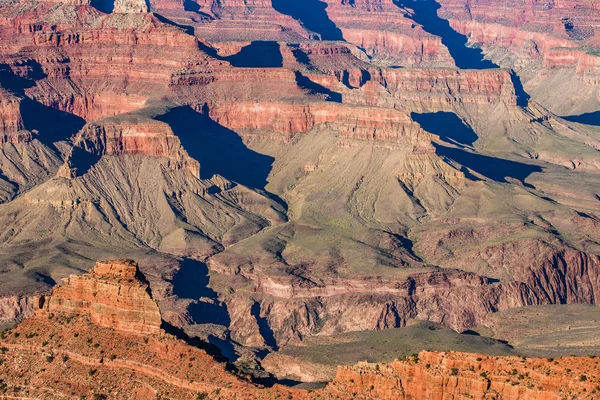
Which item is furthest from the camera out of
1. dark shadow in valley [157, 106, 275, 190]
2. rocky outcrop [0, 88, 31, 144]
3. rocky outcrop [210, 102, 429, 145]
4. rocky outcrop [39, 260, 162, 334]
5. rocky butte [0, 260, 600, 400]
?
rocky outcrop [0, 88, 31, 144]

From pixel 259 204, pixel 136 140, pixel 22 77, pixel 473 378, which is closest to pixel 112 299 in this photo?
pixel 473 378

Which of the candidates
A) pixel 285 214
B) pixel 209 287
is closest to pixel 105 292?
pixel 209 287

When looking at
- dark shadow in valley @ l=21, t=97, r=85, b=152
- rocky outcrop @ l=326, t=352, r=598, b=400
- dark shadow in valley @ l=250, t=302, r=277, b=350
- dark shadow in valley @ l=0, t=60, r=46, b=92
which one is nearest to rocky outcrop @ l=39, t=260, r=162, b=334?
rocky outcrop @ l=326, t=352, r=598, b=400

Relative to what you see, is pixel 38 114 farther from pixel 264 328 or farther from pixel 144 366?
pixel 144 366

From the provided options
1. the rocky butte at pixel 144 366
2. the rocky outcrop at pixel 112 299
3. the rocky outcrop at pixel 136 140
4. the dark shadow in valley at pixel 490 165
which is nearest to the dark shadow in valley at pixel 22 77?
the rocky outcrop at pixel 136 140

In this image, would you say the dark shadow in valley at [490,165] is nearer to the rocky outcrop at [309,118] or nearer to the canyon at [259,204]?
the canyon at [259,204]

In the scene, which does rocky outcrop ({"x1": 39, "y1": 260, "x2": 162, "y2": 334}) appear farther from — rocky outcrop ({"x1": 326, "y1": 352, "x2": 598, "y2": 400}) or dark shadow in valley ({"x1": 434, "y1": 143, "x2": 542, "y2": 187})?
dark shadow in valley ({"x1": 434, "y1": 143, "x2": 542, "y2": 187})
